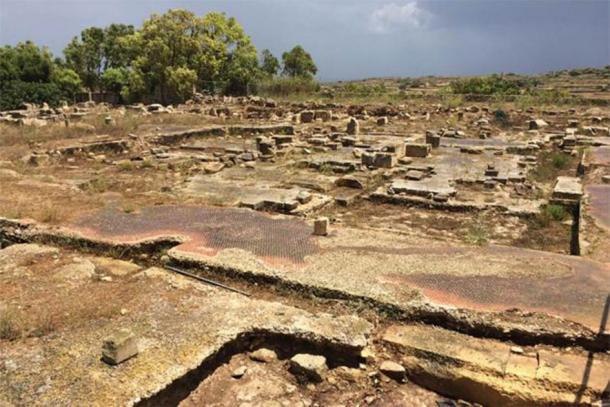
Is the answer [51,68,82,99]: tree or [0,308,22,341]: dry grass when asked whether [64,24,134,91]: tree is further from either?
[0,308,22,341]: dry grass

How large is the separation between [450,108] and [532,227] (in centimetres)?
2143

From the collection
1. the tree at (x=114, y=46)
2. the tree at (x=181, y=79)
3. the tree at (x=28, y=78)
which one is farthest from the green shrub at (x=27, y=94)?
the tree at (x=114, y=46)

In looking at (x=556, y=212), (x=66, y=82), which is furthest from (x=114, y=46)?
(x=556, y=212)

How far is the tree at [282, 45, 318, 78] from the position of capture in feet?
169

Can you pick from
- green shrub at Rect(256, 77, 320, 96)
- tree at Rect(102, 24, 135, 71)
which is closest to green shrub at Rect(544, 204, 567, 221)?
green shrub at Rect(256, 77, 320, 96)

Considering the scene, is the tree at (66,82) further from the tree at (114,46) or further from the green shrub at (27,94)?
the tree at (114,46)

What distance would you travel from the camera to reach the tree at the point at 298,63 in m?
51.6

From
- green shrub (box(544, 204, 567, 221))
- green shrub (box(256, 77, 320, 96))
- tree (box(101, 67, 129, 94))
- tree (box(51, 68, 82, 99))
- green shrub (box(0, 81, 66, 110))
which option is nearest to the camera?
green shrub (box(544, 204, 567, 221))

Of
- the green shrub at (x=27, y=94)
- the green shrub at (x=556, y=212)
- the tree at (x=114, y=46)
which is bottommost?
the green shrub at (x=556, y=212)

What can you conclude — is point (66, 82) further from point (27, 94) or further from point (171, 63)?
point (171, 63)

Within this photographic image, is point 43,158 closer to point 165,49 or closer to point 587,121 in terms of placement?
point 165,49

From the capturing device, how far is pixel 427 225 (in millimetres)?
8781

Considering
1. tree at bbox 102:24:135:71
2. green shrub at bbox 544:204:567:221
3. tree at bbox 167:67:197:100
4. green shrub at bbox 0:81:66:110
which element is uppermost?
tree at bbox 102:24:135:71

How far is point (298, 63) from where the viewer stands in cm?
5166
